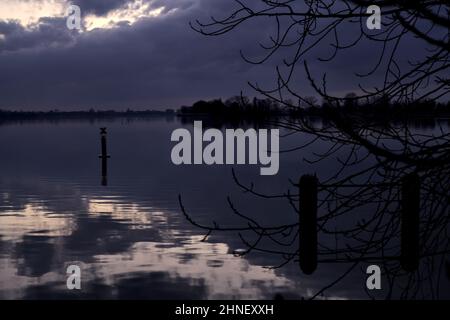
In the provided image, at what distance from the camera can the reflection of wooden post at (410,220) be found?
12.5 feet

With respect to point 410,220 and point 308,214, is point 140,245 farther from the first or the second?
point 410,220

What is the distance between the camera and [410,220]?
4.01 metres

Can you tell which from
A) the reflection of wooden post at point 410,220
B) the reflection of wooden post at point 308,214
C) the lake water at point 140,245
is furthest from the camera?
the lake water at point 140,245

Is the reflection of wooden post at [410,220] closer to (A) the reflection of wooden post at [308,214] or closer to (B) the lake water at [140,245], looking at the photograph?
(A) the reflection of wooden post at [308,214]

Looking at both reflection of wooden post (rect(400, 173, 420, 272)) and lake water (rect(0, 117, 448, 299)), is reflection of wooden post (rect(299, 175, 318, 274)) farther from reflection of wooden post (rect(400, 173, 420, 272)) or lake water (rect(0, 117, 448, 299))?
lake water (rect(0, 117, 448, 299))

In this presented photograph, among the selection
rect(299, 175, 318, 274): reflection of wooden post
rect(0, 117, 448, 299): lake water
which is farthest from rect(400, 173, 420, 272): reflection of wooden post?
rect(0, 117, 448, 299): lake water

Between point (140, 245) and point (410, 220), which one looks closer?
point (410, 220)

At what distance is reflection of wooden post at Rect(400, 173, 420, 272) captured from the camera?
380 centimetres

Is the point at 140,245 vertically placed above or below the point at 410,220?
below

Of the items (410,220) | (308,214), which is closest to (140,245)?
(308,214)

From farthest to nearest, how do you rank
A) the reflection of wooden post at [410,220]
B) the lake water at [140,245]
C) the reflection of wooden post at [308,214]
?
the lake water at [140,245] → the reflection of wooden post at [308,214] → the reflection of wooden post at [410,220]

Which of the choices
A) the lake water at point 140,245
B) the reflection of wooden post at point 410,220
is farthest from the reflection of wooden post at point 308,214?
the lake water at point 140,245
